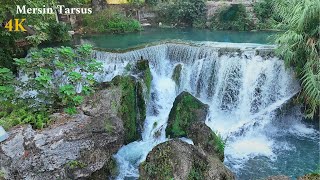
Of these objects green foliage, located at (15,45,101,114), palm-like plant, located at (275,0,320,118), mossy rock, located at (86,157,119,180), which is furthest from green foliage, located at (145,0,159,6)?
mossy rock, located at (86,157,119,180)

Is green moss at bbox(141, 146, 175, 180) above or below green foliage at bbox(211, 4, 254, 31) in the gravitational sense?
below

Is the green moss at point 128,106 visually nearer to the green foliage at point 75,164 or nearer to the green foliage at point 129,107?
the green foliage at point 129,107

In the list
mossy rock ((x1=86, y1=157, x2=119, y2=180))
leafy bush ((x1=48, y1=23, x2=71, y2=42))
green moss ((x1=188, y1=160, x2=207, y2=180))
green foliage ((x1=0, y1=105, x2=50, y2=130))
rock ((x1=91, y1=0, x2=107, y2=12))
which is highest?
rock ((x1=91, y1=0, x2=107, y2=12))

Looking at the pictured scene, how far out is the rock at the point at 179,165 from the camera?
4449 millimetres

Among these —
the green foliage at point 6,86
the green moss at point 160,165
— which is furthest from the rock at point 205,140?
the green foliage at point 6,86

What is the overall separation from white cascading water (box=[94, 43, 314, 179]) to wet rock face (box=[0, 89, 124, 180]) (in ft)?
6.87

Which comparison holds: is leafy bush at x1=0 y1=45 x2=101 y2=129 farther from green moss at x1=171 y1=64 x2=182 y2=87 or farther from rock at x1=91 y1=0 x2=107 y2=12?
rock at x1=91 y1=0 x2=107 y2=12

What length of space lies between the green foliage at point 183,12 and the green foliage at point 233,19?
0.90m

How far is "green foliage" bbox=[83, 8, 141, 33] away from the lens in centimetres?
1622

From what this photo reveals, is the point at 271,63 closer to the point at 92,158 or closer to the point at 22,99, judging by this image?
the point at 92,158

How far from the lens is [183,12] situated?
18.1 metres

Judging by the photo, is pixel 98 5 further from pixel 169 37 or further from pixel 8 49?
pixel 8 49

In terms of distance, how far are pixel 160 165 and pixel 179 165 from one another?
29cm

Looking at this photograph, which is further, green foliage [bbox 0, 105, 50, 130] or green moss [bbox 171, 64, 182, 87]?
green moss [bbox 171, 64, 182, 87]
